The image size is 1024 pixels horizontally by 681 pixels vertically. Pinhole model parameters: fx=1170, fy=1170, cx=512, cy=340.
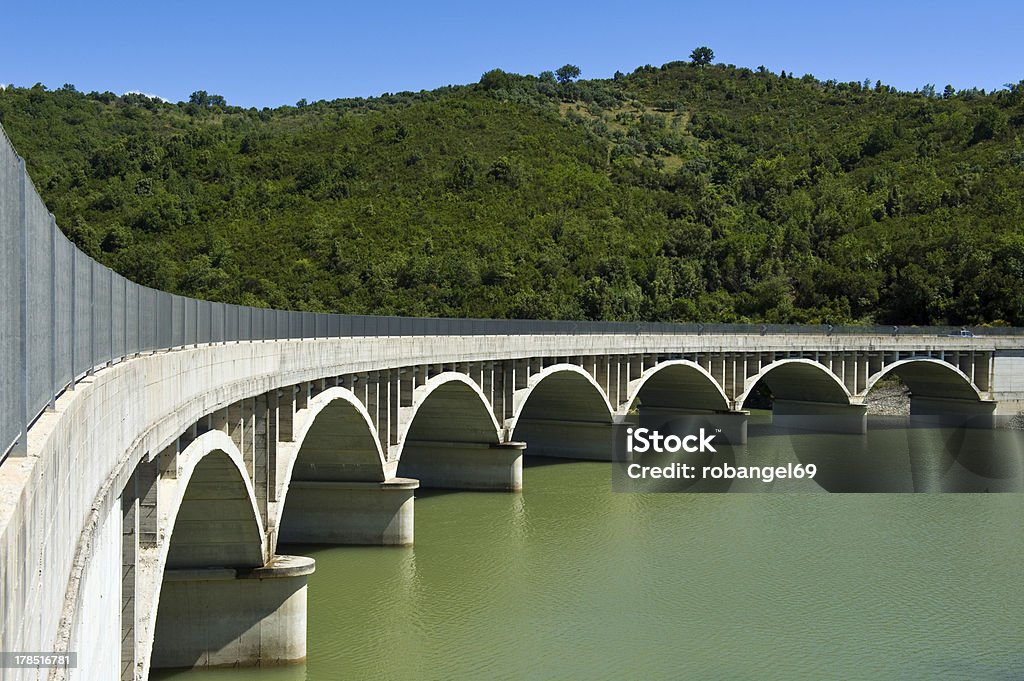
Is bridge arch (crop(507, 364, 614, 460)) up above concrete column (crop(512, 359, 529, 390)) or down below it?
below

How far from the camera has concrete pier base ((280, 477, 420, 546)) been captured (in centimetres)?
2862

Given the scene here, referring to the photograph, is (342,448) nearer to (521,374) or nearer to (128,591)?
(521,374)

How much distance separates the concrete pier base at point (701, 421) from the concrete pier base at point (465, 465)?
17435 mm

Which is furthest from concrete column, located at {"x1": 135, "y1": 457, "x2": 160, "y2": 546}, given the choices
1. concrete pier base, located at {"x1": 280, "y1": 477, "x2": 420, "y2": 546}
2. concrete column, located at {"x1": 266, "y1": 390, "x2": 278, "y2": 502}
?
concrete pier base, located at {"x1": 280, "y1": 477, "x2": 420, "y2": 546}

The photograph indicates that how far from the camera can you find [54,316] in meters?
6.88

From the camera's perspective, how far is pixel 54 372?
22.8ft

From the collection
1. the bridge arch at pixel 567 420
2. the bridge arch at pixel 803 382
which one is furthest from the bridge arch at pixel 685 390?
the bridge arch at pixel 567 420

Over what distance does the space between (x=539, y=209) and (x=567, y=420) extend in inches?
2206

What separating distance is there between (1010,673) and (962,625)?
3670 millimetres

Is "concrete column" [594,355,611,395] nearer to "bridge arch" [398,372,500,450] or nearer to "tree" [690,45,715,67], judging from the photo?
"bridge arch" [398,372,500,450]

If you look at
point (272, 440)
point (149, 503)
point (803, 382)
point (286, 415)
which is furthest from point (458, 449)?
point (803, 382)

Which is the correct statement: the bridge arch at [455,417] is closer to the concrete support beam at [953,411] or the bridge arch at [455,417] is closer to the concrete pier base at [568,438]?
the concrete pier base at [568,438]

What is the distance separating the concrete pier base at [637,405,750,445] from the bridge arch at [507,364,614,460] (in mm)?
7558

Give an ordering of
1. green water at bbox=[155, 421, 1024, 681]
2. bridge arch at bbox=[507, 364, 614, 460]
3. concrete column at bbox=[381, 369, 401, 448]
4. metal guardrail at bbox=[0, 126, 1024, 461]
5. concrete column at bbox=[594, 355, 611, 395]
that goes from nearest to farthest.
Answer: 1. metal guardrail at bbox=[0, 126, 1024, 461]
2. green water at bbox=[155, 421, 1024, 681]
3. concrete column at bbox=[381, 369, 401, 448]
4. bridge arch at bbox=[507, 364, 614, 460]
5. concrete column at bbox=[594, 355, 611, 395]
